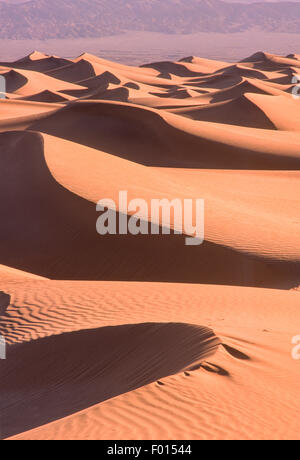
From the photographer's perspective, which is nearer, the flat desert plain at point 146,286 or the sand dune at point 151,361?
the sand dune at point 151,361

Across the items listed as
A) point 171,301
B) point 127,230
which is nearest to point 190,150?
point 127,230

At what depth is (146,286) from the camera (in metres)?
9.70

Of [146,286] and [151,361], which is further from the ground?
[146,286]

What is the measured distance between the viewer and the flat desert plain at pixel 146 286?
4.94m

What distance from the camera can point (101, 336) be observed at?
700cm

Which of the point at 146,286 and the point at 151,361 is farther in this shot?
the point at 146,286

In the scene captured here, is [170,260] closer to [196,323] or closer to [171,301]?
[171,301]

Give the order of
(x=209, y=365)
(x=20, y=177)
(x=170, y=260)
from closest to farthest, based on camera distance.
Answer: (x=209, y=365) < (x=170, y=260) < (x=20, y=177)

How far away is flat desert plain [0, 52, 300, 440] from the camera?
4.94 metres

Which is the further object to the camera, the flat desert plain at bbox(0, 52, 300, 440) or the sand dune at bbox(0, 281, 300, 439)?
the flat desert plain at bbox(0, 52, 300, 440)
